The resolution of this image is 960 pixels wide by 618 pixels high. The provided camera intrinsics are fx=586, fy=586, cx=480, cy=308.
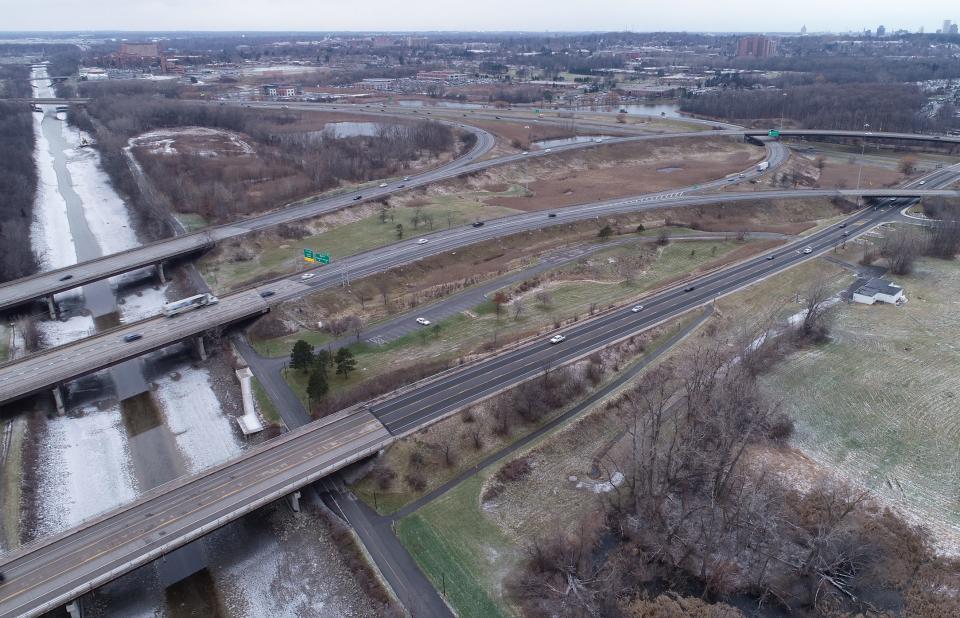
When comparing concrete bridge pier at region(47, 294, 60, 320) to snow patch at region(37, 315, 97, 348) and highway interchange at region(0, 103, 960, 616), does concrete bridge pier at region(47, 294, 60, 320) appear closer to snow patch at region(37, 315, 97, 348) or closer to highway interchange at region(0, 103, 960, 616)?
snow patch at region(37, 315, 97, 348)

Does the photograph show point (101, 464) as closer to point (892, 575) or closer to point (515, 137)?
point (892, 575)

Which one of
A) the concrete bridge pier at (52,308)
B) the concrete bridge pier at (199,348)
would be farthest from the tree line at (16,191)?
the concrete bridge pier at (199,348)

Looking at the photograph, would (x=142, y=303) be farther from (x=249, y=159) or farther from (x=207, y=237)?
(x=249, y=159)

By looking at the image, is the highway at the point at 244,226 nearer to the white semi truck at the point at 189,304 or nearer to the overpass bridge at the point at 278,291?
the white semi truck at the point at 189,304

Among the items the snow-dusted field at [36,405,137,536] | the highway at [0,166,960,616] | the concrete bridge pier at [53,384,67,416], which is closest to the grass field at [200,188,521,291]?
the concrete bridge pier at [53,384,67,416]

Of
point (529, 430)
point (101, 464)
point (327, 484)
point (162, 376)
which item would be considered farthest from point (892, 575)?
point (162, 376)

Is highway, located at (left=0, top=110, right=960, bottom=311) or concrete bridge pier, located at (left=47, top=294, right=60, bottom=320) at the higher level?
highway, located at (left=0, top=110, right=960, bottom=311)

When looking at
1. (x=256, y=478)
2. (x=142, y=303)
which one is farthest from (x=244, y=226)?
(x=256, y=478)
